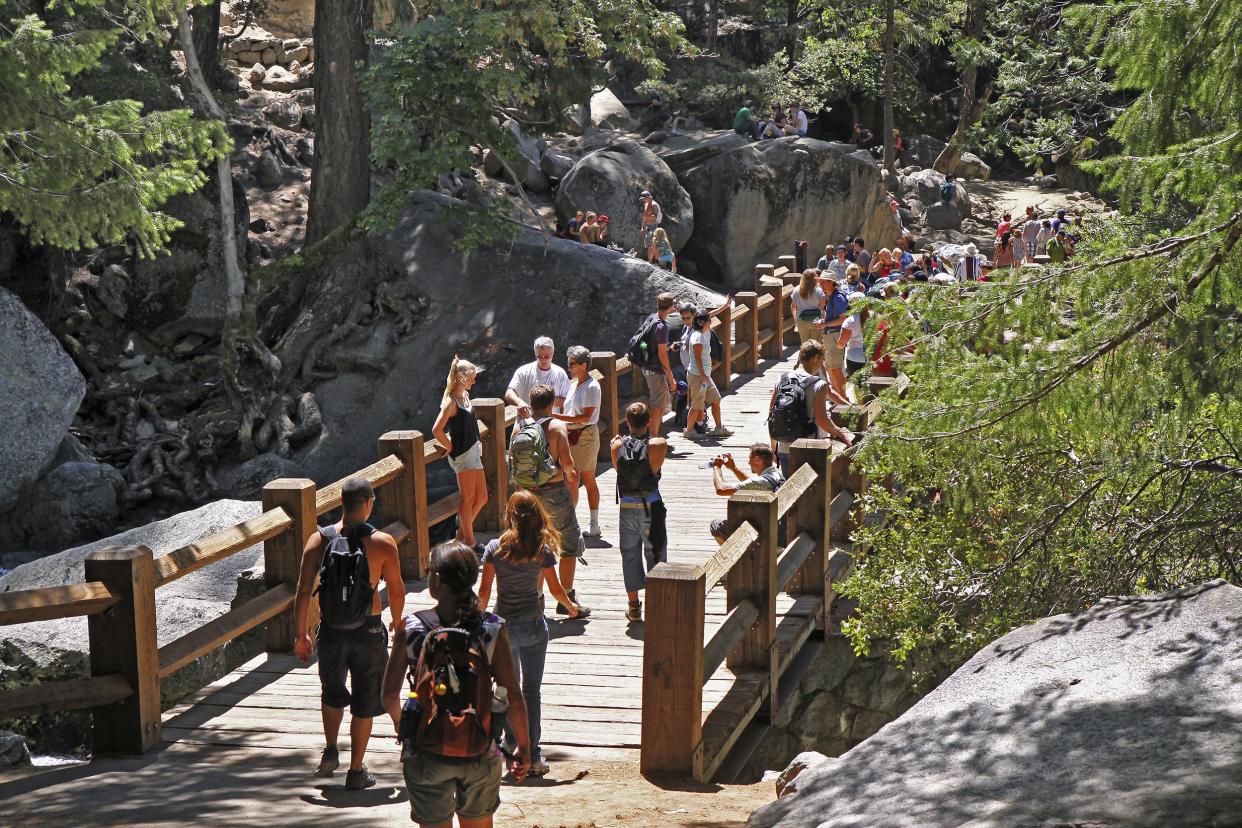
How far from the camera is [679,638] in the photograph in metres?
6.59

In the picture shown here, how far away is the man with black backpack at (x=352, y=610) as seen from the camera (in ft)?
20.3

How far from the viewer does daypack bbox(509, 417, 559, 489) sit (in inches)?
338

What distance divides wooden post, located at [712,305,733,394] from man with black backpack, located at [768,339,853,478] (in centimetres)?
680

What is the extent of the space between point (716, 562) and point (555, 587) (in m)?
0.97

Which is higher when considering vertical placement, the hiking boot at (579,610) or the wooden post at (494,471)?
the wooden post at (494,471)

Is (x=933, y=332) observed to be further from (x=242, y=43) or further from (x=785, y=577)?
(x=242, y=43)

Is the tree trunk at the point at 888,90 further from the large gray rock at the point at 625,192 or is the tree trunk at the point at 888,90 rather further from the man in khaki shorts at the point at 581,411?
the man in khaki shorts at the point at 581,411

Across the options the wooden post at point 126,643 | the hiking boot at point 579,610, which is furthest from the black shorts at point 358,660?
the hiking boot at point 579,610

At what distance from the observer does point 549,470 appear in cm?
863

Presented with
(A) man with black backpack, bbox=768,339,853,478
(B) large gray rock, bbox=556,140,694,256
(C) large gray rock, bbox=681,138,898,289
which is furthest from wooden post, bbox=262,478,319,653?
(C) large gray rock, bbox=681,138,898,289

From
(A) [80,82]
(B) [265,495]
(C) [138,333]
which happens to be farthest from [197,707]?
(C) [138,333]

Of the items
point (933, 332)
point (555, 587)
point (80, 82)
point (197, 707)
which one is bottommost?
point (197, 707)

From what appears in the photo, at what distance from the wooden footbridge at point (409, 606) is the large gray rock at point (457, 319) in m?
9.59

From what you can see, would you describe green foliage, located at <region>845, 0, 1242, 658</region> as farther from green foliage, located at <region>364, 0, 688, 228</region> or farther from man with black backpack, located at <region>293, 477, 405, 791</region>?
green foliage, located at <region>364, 0, 688, 228</region>
